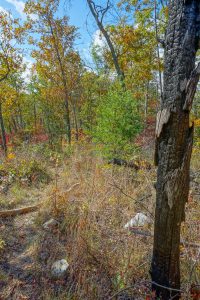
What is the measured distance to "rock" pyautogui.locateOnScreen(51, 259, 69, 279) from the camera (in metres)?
2.41

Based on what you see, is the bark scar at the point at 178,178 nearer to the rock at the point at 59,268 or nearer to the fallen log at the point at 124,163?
the rock at the point at 59,268

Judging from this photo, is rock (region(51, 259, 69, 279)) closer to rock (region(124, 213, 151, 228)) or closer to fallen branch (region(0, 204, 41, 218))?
rock (region(124, 213, 151, 228))

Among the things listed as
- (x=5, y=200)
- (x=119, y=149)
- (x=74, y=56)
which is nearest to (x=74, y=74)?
(x=74, y=56)

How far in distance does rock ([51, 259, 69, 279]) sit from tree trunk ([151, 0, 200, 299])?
1081 mm

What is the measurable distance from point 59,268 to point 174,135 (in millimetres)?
1968

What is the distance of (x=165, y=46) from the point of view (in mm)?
1564

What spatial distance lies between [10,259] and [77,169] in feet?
8.64

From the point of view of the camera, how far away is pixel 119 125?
534 cm

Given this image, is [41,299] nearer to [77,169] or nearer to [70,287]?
[70,287]

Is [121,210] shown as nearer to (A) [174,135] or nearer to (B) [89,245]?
(B) [89,245]

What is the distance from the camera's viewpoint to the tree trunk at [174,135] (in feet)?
4.73

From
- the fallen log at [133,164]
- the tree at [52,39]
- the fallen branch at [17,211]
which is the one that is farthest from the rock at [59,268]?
the tree at [52,39]

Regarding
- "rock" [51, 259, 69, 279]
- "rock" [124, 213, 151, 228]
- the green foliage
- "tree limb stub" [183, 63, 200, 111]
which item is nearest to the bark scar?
"tree limb stub" [183, 63, 200, 111]

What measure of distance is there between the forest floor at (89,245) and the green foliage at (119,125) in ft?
3.82
